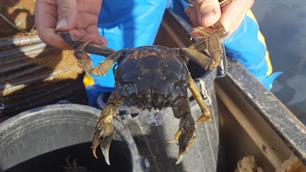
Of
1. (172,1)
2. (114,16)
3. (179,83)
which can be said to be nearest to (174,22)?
(172,1)

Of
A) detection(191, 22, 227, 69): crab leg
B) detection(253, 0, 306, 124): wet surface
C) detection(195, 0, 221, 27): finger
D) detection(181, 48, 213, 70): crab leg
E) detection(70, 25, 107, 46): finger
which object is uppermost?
detection(195, 0, 221, 27): finger

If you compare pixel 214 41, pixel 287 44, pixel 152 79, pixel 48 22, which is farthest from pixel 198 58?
pixel 287 44

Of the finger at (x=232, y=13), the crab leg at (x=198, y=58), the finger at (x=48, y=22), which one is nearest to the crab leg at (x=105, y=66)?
the crab leg at (x=198, y=58)

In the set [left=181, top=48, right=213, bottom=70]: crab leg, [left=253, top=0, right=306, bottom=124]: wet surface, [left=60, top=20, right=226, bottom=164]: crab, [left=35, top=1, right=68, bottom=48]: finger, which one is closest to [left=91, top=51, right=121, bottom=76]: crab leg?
[left=60, top=20, right=226, bottom=164]: crab

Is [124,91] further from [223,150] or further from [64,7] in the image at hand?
[223,150]

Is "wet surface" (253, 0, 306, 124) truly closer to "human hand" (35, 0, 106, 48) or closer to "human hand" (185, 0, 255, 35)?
"human hand" (185, 0, 255, 35)

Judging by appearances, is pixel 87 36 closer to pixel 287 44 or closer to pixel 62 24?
pixel 62 24
